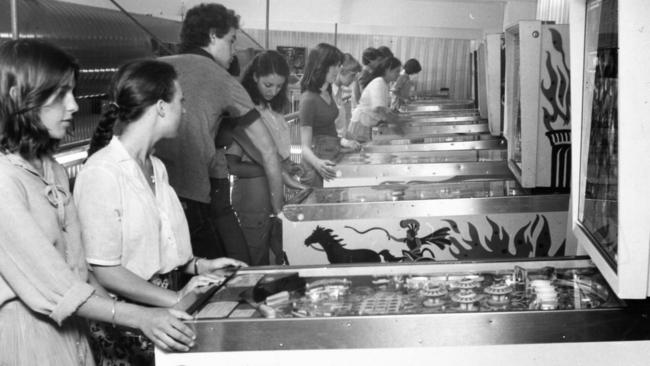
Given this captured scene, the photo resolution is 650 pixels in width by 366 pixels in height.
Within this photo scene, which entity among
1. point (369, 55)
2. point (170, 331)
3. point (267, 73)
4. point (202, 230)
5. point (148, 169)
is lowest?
point (202, 230)

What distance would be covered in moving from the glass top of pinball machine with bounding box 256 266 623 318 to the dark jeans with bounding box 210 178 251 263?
145cm

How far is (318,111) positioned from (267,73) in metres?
0.49

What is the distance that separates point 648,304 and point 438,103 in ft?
14.7

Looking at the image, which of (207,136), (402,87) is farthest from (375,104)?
(207,136)

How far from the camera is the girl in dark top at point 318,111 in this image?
4469 millimetres

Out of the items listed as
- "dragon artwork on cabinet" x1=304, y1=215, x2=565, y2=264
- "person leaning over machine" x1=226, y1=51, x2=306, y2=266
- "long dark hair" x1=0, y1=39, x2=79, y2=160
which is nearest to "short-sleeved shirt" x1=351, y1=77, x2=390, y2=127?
"person leaning over machine" x1=226, y1=51, x2=306, y2=266

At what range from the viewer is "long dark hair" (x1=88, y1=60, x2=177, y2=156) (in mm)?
2121

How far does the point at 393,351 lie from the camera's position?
5.55ft

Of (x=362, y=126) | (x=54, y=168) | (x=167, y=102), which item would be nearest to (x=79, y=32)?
(x=167, y=102)

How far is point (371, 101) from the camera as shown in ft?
18.6

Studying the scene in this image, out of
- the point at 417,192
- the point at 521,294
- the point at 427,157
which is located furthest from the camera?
the point at 427,157

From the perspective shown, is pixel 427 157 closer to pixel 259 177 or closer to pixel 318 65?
pixel 318 65

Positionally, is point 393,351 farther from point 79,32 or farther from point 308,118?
point 308,118

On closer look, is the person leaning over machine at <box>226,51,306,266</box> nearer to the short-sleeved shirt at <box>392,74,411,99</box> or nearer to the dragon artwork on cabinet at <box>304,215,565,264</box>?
the dragon artwork on cabinet at <box>304,215,565,264</box>
